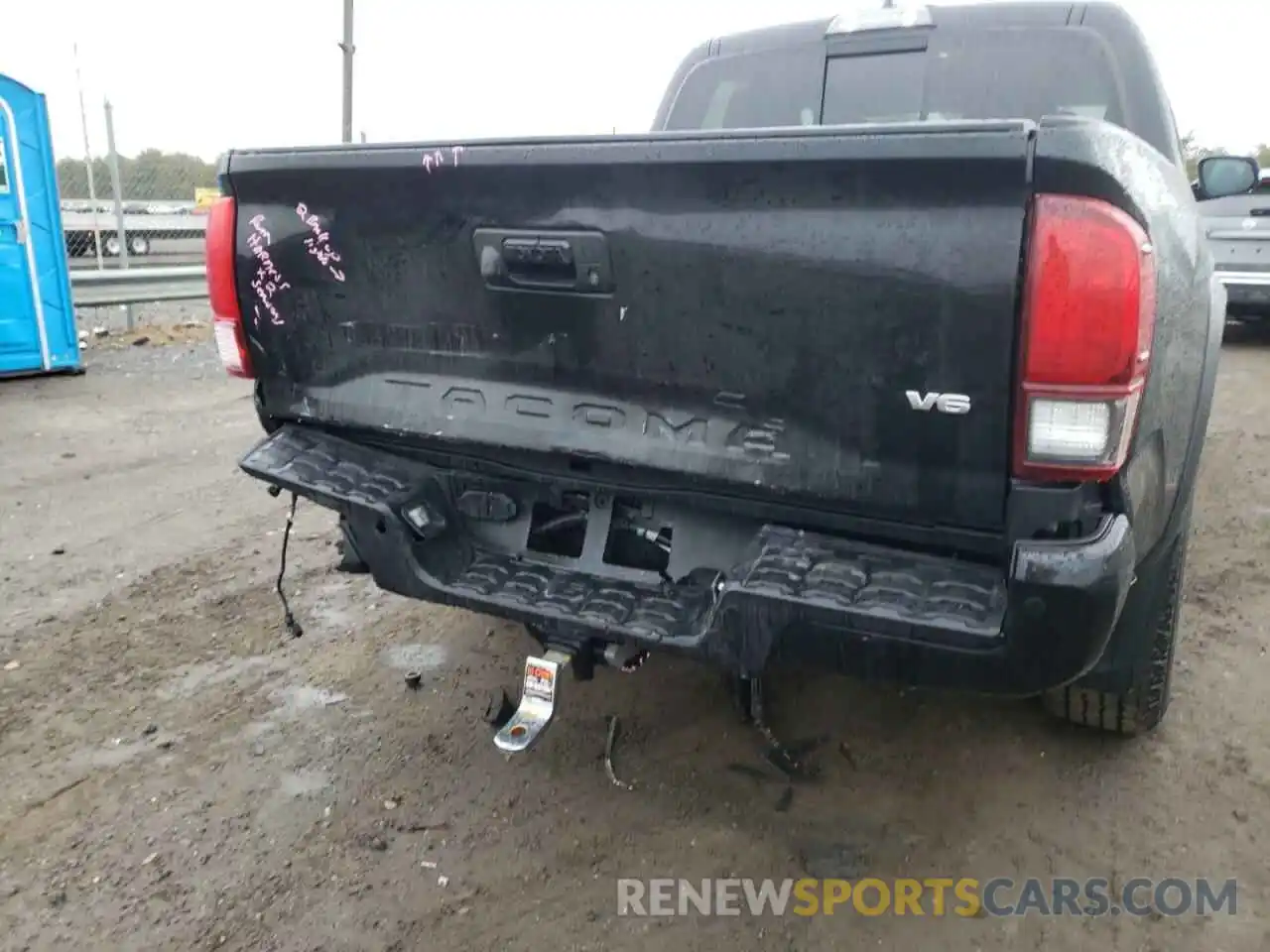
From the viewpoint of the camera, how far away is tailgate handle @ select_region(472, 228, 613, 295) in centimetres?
216

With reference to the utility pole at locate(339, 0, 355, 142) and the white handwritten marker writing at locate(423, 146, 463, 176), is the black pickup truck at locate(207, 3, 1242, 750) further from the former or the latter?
the utility pole at locate(339, 0, 355, 142)

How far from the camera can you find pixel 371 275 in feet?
8.10

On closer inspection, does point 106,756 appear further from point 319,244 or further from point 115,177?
point 115,177

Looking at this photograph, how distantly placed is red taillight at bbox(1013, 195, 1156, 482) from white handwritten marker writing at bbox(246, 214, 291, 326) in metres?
1.84

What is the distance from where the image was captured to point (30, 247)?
26.9 ft

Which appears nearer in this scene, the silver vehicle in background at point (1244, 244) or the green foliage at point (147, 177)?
the silver vehicle in background at point (1244, 244)

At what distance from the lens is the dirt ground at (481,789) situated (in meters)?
2.24

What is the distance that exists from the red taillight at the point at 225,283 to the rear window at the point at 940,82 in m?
1.94

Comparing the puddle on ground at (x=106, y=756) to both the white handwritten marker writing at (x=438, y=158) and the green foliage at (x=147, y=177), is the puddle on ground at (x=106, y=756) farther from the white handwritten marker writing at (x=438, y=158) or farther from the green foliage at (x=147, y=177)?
the green foliage at (x=147, y=177)

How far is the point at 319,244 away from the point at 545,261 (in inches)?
26.4

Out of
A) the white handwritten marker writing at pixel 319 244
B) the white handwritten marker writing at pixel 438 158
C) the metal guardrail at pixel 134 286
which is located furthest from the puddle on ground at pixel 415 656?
the metal guardrail at pixel 134 286

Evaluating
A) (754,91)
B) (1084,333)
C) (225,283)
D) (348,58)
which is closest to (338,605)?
(225,283)

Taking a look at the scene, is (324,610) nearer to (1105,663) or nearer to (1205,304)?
(1105,663)

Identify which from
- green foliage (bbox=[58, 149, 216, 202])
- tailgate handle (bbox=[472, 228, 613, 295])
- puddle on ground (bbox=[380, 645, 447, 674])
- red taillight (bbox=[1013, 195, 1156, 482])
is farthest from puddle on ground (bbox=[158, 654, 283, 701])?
green foliage (bbox=[58, 149, 216, 202])
